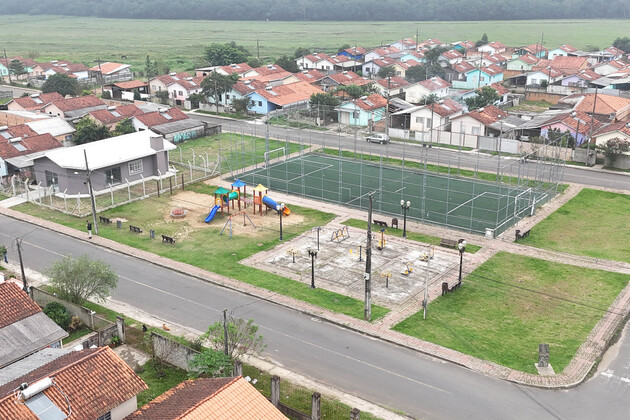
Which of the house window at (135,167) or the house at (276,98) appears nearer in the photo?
the house window at (135,167)

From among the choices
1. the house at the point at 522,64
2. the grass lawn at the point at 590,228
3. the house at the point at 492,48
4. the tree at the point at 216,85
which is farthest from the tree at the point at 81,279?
the house at the point at 492,48

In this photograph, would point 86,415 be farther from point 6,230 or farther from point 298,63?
point 298,63

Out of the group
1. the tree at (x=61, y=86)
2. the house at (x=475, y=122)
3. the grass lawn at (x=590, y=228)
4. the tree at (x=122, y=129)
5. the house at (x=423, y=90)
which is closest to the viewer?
the grass lawn at (x=590, y=228)

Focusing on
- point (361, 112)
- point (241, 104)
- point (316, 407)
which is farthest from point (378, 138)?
point (316, 407)

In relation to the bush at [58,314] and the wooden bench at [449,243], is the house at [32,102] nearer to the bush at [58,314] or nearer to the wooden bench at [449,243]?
the bush at [58,314]

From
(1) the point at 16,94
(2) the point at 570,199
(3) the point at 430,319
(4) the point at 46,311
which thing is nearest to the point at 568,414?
(3) the point at 430,319
